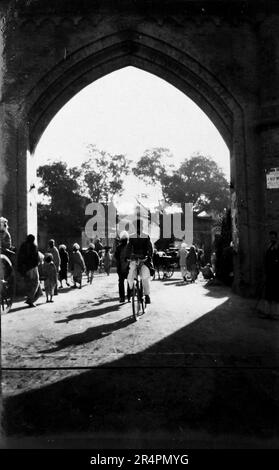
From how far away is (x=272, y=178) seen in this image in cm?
889

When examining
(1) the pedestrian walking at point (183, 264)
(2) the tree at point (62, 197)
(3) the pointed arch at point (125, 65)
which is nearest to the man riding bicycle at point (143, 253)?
(3) the pointed arch at point (125, 65)

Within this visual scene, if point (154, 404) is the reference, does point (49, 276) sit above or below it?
above

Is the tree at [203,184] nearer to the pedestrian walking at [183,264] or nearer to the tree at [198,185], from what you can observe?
the tree at [198,185]

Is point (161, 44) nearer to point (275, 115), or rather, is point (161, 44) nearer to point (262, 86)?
point (262, 86)

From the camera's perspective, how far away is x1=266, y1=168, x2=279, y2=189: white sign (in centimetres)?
885

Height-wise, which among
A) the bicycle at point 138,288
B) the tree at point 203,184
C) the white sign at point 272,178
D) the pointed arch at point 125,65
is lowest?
the bicycle at point 138,288

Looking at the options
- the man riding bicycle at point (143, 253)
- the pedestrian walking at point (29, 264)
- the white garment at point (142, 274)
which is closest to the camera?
the white garment at point (142, 274)

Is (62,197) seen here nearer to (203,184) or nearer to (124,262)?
(203,184)

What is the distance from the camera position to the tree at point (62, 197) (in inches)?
1362

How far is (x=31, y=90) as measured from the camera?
32.8 feet

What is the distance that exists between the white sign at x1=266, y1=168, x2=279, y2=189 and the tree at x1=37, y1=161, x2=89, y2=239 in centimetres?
2711

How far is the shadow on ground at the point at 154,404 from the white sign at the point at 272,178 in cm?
542

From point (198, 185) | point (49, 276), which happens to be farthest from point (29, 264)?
point (198, 185)

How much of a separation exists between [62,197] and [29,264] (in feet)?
90.0
